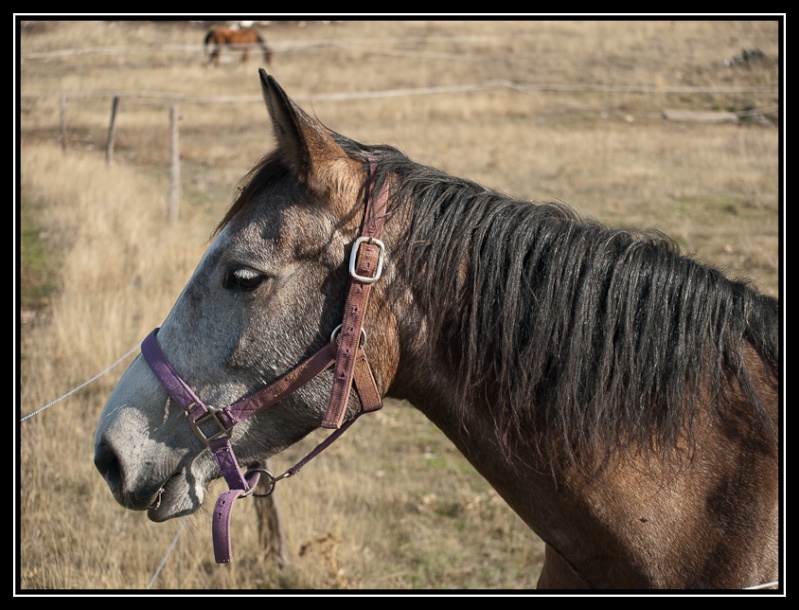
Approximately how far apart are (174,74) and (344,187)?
944 inches

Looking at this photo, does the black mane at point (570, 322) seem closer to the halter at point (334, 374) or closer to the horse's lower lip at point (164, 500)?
the halter at point (334, 374)

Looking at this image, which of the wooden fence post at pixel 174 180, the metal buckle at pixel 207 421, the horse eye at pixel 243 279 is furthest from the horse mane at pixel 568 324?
the wooden fence post at pixel 174 180

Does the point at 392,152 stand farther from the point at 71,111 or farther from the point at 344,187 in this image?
the point at 71,111

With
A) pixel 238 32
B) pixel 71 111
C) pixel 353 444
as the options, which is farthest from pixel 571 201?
pixel 238 32

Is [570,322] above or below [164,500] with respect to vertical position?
above

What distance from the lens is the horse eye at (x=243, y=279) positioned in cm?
203

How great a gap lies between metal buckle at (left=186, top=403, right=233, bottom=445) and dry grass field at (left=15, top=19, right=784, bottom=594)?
1.60 feet

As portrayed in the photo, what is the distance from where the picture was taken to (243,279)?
2.04 m

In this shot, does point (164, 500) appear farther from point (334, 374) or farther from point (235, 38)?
point (235, 38)

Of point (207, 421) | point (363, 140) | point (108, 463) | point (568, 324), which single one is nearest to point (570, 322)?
point (568, 324)

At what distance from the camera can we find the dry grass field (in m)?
4.36

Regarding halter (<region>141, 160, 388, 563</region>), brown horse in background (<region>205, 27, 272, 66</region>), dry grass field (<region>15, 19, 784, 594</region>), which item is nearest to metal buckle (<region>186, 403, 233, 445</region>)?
halter (<region>141, 160, 388, 563</region>)

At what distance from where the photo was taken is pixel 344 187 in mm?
2070

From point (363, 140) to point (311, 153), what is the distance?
12392 mm
